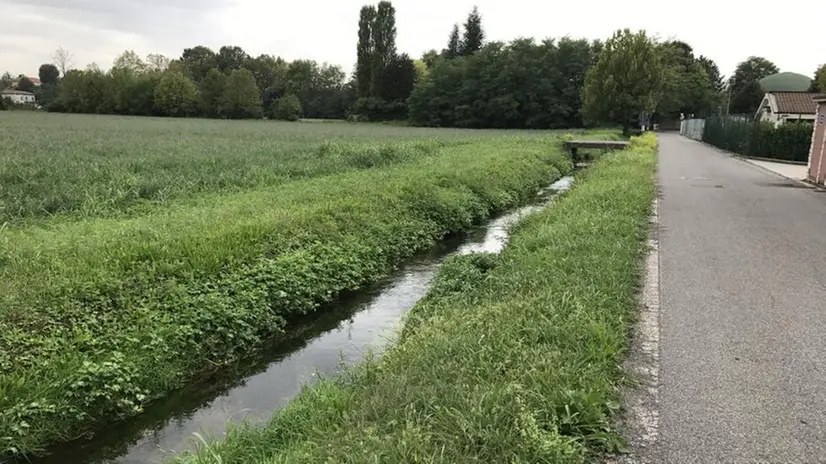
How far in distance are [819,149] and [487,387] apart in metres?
20.7

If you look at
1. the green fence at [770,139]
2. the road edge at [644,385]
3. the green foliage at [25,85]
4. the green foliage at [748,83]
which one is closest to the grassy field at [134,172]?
the road edge at [644,385]

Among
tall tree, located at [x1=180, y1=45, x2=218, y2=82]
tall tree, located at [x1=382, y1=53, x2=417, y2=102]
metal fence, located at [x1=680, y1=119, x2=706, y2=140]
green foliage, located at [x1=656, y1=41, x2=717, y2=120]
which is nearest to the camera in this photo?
metal fence, located at [x1=680, y1=119, x2=706, y2=140]

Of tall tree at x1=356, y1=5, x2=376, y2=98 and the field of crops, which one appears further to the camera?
tall tree at x1=356, y1=5, x2=376, y2=98

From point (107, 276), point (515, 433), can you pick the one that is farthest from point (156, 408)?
point (515, 433)

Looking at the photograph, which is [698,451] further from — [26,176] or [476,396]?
[26,176]

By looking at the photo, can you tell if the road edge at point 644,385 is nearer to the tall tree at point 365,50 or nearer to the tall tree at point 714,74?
the tall tree at point 365,50

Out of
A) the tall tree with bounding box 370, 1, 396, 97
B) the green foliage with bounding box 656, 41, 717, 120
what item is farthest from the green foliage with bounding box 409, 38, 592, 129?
the green foliage with bounding box 656, 41, 717, 120

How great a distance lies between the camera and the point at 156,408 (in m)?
5.52

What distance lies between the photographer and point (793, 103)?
158ft

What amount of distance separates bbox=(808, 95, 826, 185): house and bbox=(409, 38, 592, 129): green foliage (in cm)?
4853

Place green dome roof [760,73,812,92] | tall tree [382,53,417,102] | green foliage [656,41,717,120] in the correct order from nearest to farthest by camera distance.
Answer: green foliage [656,41,717,120] < green dome roof [760,73,812,92] < tall tree [382,53,417,102]

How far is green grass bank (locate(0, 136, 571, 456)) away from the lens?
5055mm

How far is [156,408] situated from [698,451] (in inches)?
180

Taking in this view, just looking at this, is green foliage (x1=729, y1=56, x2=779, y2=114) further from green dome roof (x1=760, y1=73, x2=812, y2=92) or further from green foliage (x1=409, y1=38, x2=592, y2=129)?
green foliage (x1=409, y1=38, x2=592, y2=129)
